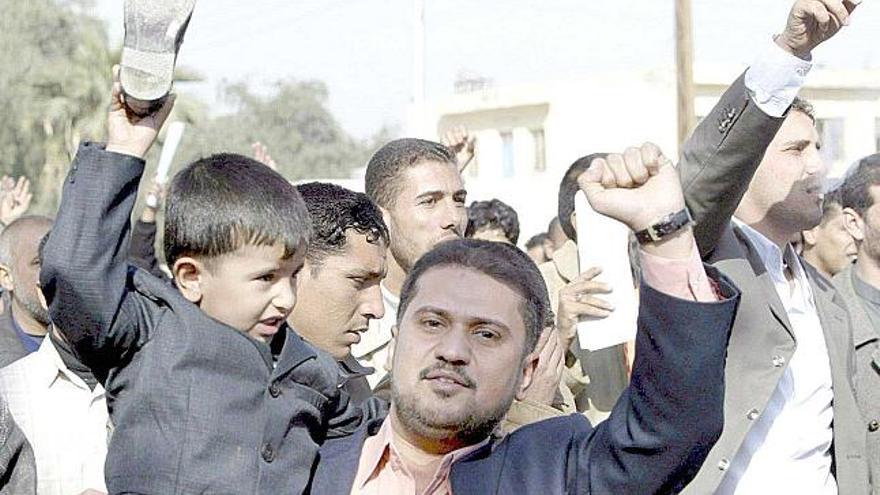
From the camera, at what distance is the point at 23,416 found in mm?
5824

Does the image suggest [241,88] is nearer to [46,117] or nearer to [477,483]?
[46,117]

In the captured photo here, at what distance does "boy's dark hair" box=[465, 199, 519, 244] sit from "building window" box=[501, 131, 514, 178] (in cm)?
3584

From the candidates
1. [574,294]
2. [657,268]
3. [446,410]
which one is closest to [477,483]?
Result: [446,410]

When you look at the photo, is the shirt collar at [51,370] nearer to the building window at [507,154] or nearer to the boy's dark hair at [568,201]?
Result: the boy's dark hair at [568,201]

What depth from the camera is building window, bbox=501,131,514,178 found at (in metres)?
46.4

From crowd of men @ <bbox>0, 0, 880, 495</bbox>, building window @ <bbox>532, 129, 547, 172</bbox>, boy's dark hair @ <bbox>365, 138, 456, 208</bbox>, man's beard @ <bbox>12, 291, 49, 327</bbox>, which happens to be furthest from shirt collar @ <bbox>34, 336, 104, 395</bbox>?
building window @ <bbox>532, 129, 547, 172</bbox>

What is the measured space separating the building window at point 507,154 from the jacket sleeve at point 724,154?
136 ft

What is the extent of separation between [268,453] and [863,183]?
16.0 ft

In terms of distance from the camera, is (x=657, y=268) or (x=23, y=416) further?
(x=23, y=416)

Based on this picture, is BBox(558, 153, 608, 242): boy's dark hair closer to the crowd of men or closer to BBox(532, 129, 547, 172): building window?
the crowd of men

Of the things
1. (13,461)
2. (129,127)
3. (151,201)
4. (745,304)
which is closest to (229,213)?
(129,127)

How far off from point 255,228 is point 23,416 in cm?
261

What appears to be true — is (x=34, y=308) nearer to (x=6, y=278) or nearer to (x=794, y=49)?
(x=6, y=278)

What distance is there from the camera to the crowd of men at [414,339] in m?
3.12
